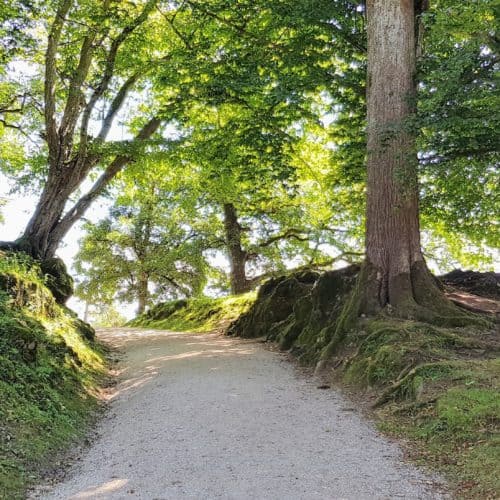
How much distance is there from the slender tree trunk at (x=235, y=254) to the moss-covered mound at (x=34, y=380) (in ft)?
37.6

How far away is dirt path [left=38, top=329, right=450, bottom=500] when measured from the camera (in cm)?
404

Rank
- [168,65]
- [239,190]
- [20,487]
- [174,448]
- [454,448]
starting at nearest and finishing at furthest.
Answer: [20,487] < [454,448] < [174,448] < [168,65] < [239,190]

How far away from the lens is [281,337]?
1192 cm

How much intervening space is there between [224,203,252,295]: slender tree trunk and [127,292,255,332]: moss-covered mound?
1290 mm

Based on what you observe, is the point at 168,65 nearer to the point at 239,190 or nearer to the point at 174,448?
the point at 239,190

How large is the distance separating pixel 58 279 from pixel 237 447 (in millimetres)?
8243

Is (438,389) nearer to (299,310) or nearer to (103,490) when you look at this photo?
(103,490)

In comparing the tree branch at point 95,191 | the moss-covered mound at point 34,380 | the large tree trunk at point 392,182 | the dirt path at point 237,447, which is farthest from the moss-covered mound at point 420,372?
the tree branch at point 95,191

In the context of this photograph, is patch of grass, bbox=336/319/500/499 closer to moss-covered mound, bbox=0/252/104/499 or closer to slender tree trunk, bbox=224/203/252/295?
moss-covered mound, bbox=0/252/104/499

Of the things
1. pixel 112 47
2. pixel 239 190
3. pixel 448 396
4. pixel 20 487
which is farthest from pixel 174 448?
pixel 239 190

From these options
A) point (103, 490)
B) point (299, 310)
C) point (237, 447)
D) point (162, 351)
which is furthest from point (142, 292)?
point (103, 490)

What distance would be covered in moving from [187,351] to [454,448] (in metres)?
8.38

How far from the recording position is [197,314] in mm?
20422

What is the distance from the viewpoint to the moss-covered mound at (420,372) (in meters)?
4.39
